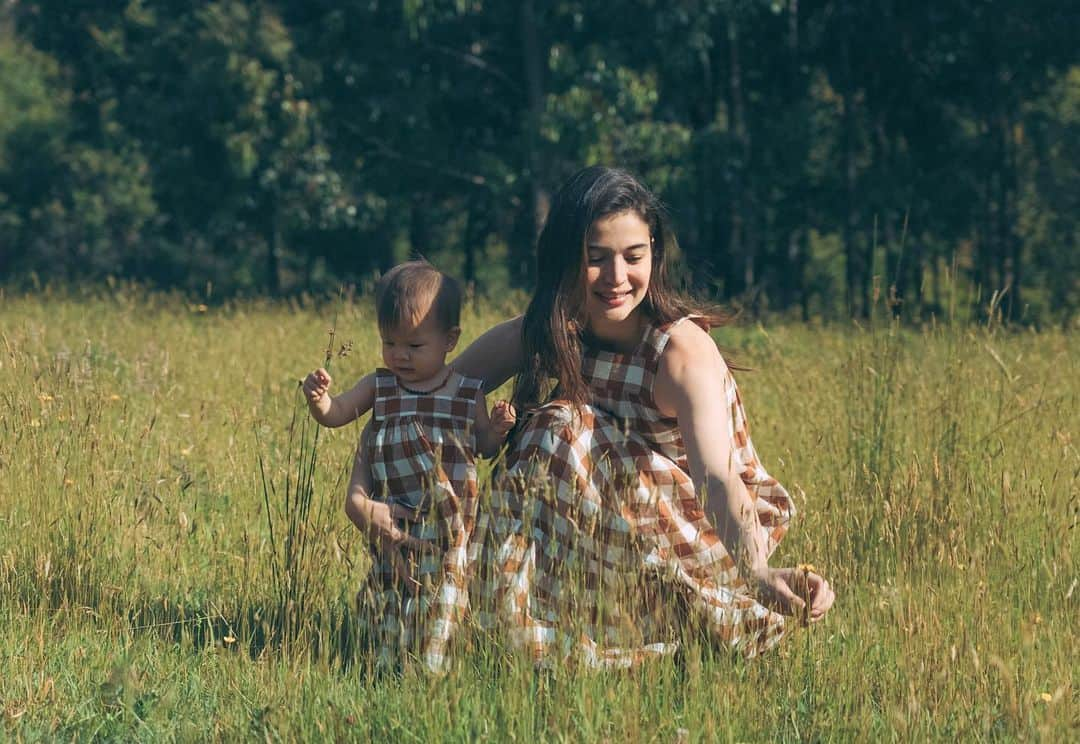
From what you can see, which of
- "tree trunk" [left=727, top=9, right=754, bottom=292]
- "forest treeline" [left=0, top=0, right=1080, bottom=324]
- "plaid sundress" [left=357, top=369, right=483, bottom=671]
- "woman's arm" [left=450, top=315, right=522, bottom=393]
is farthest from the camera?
"tree trunk" [left=727, top=9, right=754, bottom=292]

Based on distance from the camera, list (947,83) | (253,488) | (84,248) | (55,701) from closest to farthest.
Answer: (55,701) < (253,488) < (947,83) < (84,248)

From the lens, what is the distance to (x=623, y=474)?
10.3 ft

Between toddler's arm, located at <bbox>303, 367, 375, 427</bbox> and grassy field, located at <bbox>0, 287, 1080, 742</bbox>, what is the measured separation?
12 centimetres

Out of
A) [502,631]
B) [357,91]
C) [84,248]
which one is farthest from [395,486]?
[84,248]

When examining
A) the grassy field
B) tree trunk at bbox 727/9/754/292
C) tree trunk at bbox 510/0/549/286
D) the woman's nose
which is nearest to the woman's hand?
the grassy field

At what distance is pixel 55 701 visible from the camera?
2.75m

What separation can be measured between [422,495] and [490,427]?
0.93ft

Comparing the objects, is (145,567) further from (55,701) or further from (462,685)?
(462,685)

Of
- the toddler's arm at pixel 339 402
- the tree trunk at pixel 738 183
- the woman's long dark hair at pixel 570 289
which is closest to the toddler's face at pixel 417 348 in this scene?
the toddler's arm at pixel 339 402

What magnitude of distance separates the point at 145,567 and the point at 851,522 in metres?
2.05

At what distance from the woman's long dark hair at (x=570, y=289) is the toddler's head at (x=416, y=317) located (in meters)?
0.22

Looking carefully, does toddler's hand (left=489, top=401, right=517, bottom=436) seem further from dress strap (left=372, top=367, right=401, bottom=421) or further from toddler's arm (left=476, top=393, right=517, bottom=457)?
dress strap (left=372, top=367, right=401, bottom=421)

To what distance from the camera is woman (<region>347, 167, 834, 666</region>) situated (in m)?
2.91

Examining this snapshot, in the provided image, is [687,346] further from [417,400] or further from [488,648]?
[488,648]
